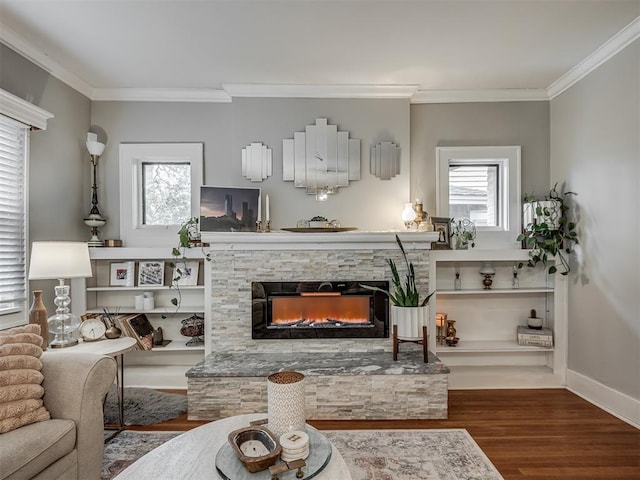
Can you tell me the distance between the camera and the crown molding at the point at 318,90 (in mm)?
3363

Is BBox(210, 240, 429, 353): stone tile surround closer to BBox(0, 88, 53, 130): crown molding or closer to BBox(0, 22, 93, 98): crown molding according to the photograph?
BBox(0, 88, 53, 130): crown molding

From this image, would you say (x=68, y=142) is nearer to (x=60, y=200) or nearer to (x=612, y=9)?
(x=60, y=200)

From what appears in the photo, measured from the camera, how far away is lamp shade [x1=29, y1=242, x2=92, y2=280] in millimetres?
2332

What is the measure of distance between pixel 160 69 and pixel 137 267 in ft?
5.77

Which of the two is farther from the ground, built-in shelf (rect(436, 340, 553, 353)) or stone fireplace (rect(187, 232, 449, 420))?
stone fireplace (rect(187, 232, 449, 420))

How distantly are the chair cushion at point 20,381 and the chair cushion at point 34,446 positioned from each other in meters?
0.05

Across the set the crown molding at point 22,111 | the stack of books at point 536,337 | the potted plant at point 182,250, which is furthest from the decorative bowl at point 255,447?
the stack of books at point 536,337

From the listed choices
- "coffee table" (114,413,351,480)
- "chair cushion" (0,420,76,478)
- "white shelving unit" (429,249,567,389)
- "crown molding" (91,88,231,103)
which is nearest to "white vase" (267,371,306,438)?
"coffee table" (114,413,351,480)

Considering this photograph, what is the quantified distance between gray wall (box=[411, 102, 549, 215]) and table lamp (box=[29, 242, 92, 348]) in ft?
9.28

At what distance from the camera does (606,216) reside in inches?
111

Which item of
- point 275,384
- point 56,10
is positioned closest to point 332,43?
point 56,10

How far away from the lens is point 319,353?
3158 mm

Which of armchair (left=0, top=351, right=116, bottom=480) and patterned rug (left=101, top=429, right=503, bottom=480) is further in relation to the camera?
patterned rug (left=101, top=429, right=503, bottom=480)

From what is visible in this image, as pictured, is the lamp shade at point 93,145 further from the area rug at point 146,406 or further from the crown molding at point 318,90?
the area rug at point 146,406
